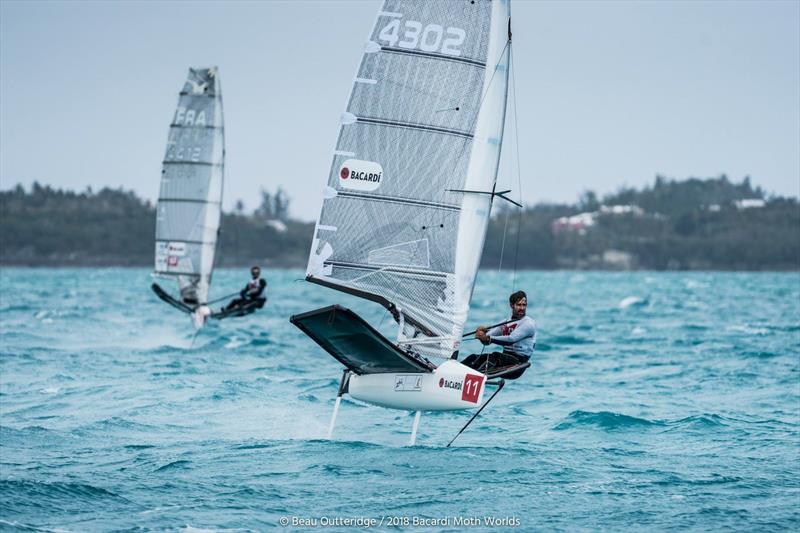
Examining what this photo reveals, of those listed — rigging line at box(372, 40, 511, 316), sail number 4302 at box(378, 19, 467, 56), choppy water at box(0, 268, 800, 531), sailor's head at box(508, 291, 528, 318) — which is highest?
sail number 4302 at box(378, 19, 467, 56)

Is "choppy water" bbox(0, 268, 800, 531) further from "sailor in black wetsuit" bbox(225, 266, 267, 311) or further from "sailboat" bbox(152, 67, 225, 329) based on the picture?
"sailboat" bbox(152, 67, 225, 329)

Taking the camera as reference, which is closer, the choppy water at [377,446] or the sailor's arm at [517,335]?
the choppy water at [377,446]

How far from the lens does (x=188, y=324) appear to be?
44031 millimetres

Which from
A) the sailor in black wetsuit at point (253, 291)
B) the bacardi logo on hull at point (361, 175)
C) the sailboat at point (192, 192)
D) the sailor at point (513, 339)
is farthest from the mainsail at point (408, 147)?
the sailboat at point (192, 192)

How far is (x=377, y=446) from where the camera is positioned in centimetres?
1614

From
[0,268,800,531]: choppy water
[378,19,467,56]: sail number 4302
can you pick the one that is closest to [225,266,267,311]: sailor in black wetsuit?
[0,268,800,531]: choppy water

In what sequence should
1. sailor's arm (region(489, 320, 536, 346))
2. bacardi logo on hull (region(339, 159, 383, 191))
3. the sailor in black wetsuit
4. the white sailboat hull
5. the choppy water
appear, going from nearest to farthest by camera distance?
the choppy water, the white sailboat hull, sailor's arm (region(489, 320, 536, 346)), bacardi logo on hull (region(339, 159, 383, 191)), the sailor in black wetsuit

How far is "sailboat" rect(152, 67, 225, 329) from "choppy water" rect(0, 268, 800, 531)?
130 inches

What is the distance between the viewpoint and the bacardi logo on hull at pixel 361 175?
15.4 m

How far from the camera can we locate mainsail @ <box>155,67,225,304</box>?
109 ft

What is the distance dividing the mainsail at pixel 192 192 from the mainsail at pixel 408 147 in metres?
18.3

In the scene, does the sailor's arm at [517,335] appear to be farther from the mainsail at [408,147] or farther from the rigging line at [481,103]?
the rigging line at [481,103]

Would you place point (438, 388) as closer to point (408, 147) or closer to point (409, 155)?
point (409, 155)

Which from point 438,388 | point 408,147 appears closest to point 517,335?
point 438,388
